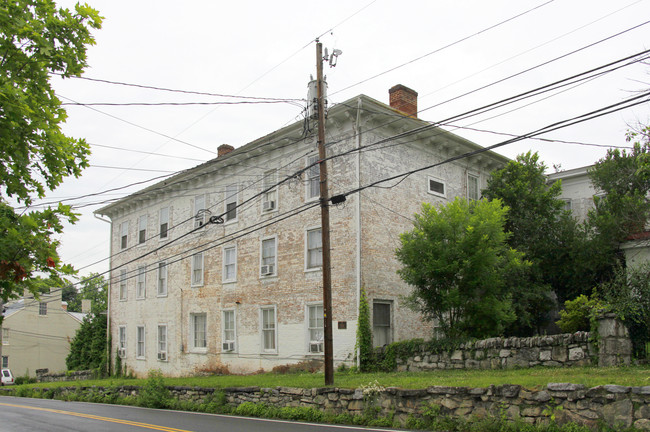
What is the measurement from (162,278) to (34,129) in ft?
83.5

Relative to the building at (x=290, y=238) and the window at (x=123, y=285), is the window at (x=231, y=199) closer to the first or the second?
the building at (x=290, y=238)

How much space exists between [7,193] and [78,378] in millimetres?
31982

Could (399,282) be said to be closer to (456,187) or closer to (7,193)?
(456,187)

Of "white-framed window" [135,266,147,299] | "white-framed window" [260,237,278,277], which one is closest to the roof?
"white-framed window" [260,237,278,277]

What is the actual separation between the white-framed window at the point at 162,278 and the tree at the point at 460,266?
16542 millimetres

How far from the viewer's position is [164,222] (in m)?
31.5

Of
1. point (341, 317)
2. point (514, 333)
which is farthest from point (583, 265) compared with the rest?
point (341, 317)

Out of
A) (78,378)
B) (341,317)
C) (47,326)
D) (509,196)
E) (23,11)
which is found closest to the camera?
(23,11)

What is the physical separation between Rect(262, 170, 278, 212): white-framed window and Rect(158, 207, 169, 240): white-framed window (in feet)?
28.2

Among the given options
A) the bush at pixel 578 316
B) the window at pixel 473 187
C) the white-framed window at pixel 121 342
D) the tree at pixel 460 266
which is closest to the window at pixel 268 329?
the tree at pixel 460 266

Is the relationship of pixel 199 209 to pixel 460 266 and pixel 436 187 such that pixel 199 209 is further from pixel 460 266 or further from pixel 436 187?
pixel 460 266

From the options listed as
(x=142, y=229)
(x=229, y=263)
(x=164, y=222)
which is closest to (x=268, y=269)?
(x=229, y=263)

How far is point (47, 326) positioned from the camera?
5866 cm

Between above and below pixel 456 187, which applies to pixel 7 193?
below
